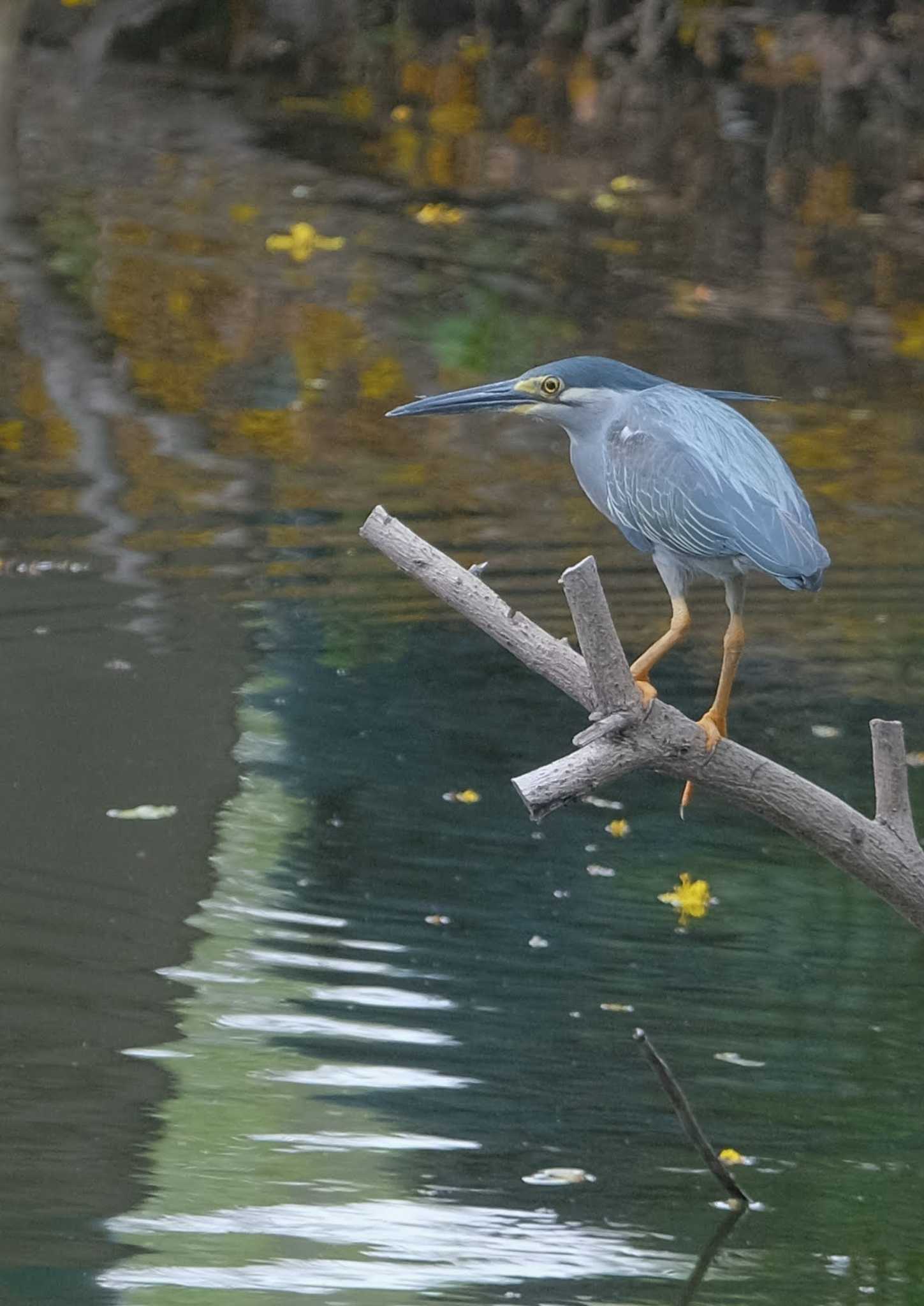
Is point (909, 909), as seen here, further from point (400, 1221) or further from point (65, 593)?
point (65, 593)

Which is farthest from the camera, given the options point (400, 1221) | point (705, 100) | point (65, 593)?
point (705, 100)

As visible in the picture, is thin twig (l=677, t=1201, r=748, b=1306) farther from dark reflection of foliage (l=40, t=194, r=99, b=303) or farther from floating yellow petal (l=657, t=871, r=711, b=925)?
dark reflection of foliage (l=40, t=194, r=99, b=303)

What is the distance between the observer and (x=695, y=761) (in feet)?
8.92

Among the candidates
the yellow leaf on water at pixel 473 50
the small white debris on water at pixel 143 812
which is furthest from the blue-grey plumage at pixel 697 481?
the yellow leaf on water at pixel 473 50

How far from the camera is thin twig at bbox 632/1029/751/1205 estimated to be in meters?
2.67

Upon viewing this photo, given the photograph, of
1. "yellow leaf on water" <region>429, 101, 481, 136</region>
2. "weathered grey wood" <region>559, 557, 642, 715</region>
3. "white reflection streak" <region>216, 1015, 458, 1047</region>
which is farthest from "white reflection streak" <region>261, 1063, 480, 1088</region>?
"yellow leaf on water" <region>429, 101, 481, 136</region>

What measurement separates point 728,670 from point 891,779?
28 centimetres

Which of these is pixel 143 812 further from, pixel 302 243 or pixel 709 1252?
pixel 302 243

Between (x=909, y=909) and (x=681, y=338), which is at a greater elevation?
(x=909, y=909)

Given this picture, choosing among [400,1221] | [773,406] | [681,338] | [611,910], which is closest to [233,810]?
[611,910]

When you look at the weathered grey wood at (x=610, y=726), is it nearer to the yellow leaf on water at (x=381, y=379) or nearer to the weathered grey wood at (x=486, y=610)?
the weathered grey wood at (x=486, y=610)

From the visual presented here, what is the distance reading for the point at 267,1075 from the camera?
3613 millimetres

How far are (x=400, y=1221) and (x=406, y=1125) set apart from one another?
1.02 ft

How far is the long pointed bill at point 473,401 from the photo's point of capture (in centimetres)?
267
